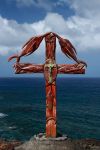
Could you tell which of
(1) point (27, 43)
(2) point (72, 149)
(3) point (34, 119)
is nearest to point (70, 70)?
(1) point (27, 43)

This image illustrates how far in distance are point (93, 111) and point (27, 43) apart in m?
94.2

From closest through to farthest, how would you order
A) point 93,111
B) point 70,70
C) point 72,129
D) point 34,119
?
point 70,70 → point 72,129 → point 34,119 → point 93,111

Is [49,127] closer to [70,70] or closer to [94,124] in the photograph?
[70,70]

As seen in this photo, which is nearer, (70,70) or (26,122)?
(70,70)

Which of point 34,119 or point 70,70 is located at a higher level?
point 70,70

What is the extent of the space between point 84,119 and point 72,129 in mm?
15669

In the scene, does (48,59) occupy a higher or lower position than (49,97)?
higher

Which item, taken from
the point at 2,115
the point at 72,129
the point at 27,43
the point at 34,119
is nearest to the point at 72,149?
the point at 27,43

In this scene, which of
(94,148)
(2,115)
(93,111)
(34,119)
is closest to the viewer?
(94,148)

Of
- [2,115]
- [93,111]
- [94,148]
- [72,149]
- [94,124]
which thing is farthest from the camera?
[93,111]

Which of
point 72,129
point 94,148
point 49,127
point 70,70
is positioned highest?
point 70,70

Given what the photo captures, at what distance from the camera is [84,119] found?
9312 centimetres

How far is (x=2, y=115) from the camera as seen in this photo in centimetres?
9956

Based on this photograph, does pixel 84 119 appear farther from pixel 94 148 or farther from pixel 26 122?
pixel 94 148
